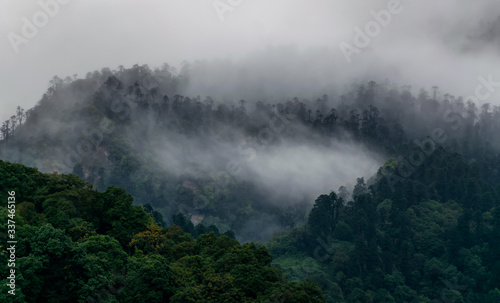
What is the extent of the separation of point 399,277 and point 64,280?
214ft

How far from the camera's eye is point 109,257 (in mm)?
49375

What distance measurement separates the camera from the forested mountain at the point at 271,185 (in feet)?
188

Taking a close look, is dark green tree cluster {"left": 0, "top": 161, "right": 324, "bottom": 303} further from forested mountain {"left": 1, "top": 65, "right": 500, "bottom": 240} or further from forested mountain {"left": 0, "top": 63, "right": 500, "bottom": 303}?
forested mountain {"left": 1, "top": 65, "right": 500, "bottom": 240}

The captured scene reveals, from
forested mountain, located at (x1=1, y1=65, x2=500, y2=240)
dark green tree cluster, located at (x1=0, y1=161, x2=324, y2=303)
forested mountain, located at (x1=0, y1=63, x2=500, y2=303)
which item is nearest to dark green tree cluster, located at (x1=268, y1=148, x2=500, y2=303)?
forested mountain, located at (x1=0, y1=63, x2=500, y2=303)

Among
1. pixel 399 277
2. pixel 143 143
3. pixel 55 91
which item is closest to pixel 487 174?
pixel 399 277

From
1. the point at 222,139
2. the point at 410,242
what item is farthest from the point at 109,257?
the point at 222,139

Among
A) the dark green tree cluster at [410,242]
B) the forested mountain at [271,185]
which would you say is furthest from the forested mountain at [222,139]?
the dark green tree cluster at [410,242]

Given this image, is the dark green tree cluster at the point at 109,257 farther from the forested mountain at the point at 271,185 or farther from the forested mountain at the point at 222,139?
the forested mountain at the point at 222,139

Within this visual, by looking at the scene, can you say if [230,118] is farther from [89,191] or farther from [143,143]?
[89,191]

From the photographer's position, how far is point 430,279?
98438mm

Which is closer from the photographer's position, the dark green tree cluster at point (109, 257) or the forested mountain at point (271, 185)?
the dark green tree cluster at point (109, 257)

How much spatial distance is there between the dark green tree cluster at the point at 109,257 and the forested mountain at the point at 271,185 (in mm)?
190

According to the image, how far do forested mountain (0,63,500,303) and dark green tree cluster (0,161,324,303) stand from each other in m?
0.19

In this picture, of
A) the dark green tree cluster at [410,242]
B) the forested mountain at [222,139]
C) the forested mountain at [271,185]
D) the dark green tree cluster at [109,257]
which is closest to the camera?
the dark green tree cluster at [109,257]
